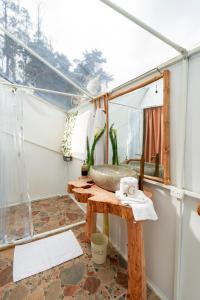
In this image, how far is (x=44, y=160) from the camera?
2.91 m

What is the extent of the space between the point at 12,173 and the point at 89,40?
1.63 m

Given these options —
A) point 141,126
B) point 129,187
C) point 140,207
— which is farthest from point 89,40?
point 140,207

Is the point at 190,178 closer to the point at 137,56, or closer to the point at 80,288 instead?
the point at 137,56

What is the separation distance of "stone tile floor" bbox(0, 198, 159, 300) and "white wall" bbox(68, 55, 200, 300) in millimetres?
239

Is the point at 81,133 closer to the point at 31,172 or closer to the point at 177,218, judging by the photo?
the point at 31,172

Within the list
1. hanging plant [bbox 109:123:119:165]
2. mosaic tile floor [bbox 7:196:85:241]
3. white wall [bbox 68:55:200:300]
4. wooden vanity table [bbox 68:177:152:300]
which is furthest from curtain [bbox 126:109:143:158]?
mosaic tile floor [bbox 7:196:85:241]

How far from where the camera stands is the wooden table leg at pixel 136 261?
3.37ft

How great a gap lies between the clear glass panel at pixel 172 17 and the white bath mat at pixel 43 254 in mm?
1960

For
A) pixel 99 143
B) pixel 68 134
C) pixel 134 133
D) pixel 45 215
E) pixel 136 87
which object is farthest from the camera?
pixel 68 134

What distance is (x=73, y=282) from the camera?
1.30 meters

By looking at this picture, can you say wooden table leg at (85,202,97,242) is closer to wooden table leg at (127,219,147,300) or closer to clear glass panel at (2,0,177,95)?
wooden table leg at (127,219,147,300)

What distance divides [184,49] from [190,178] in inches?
30.2

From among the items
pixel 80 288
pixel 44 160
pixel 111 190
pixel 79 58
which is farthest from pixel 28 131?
pixel 80 288

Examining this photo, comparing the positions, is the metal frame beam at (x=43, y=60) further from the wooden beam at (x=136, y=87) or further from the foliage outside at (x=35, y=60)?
the wooden beam at (x=136, y=87)
